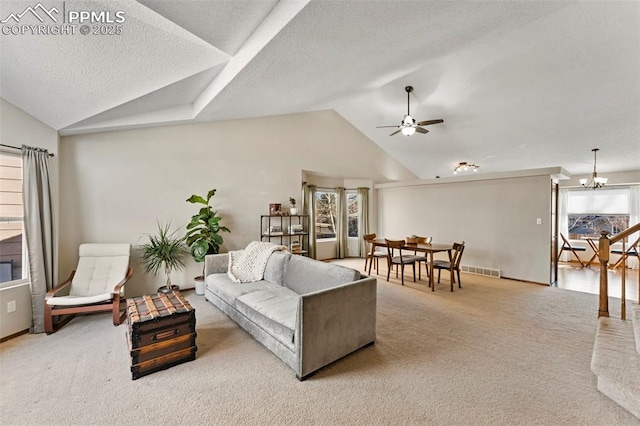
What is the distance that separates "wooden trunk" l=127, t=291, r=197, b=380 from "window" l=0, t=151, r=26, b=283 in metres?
1.72

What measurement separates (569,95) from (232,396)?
20.9 ft

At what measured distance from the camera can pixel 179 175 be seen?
4.64 meters

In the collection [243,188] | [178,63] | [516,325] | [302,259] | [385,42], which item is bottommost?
[516,325]

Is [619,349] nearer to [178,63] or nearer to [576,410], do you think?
[576,410]

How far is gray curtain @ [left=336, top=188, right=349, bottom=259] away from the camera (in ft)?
25.2

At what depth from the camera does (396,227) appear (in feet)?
25.2

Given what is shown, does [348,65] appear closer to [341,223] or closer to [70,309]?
[70,309]

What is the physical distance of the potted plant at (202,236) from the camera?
14.2ft

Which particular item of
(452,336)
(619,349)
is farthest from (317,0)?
(619,349)

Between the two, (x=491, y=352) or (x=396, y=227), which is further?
(x=396, y=227)

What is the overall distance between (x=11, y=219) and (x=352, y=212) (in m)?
6.75

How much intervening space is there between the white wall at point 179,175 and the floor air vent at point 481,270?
412cm

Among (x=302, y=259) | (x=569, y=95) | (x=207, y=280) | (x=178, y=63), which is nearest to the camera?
(x=178, y=63)

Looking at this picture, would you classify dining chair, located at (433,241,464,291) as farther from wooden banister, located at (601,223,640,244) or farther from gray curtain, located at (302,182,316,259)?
gray curtain, located at (302,182,316,259)
